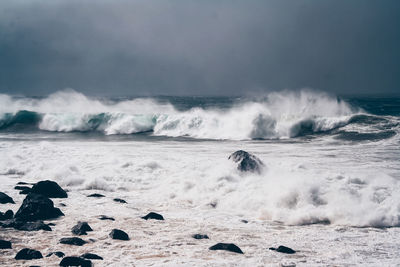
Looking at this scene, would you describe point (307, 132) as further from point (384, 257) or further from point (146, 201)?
point (384, 257)

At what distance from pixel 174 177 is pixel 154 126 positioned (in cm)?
2610

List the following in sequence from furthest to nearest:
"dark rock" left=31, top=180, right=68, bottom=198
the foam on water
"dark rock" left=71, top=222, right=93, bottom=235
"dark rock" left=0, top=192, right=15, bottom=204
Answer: "dark rock" left=31, top=180, right=68, bottom=198
"dark rock" left=0, top=192, right=15, bottom=204
the foam on water
"dark rock" left=71, top=222, right=93, bottom=235

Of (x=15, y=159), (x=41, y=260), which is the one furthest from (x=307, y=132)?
(x=41, y=260)

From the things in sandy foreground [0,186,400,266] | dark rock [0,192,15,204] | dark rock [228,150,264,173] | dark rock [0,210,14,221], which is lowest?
sandy foreground [0,186,400,266]

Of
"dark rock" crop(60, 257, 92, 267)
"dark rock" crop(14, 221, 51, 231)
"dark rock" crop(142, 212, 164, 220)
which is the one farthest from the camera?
"dark rock" crop(142, 212, 164, 220)

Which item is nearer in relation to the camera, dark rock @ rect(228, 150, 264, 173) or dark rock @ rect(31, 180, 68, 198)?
dark rock @ rect(31, 180, 68, 198)

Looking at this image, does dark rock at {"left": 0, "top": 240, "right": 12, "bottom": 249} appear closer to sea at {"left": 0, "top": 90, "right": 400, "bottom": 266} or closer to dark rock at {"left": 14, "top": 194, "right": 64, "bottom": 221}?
sea at {"left": 0, "top": 90, "right": 400, "bottom": 266}

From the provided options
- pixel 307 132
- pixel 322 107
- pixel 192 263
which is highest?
pixel 322 107

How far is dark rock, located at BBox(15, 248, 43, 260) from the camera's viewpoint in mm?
8391

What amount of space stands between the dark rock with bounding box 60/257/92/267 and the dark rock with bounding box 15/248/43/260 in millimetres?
745

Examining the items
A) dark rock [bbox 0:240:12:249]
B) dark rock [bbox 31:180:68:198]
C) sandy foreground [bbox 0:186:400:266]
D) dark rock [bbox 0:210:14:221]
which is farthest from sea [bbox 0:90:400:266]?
dark rock [bbox 0:210:14:221]

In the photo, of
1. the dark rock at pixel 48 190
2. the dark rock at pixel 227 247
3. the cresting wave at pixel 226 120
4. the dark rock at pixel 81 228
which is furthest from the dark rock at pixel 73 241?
the cresting wave at pixel 226 120

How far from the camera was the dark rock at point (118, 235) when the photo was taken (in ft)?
32.1

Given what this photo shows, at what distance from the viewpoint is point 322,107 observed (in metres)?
42.4
